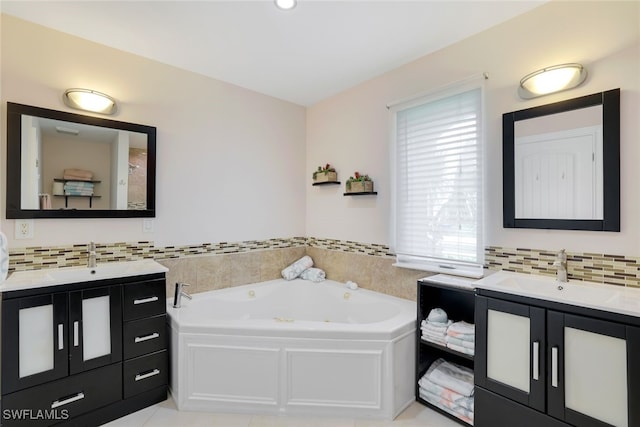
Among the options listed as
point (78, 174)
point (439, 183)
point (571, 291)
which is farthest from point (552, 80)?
point (78, 174)

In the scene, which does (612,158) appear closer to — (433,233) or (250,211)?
(433,233)

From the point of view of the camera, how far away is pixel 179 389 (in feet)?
6.83

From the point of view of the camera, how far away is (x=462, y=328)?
2004 mm

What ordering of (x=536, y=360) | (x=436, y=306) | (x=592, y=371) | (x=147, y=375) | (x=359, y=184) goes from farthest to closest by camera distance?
(x=359, y=184), (x=436, y=306), (x=147, y=375), (x=536, y=360), (x=592, y=371)

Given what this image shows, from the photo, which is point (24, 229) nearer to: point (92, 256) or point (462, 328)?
point (92, 256)

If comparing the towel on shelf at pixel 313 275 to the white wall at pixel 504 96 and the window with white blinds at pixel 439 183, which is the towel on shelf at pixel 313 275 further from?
the window with white blinds at pixel 439 183

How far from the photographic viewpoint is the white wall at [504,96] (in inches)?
63.8

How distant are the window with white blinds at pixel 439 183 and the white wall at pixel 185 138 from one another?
4.38 feet

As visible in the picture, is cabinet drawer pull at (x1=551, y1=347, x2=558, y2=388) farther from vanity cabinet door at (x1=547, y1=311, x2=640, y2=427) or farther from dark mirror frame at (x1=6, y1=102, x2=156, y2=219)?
dark mirror frame at (x1=6, y1=102, x2=156, y2=219)

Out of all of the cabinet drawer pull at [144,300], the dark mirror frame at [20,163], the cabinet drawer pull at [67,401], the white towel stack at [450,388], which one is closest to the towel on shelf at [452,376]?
the white towel stack at [450,388]

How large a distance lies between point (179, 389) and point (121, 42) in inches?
101

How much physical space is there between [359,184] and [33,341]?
2.52 metres

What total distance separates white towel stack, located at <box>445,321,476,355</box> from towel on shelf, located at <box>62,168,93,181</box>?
9.20 feet

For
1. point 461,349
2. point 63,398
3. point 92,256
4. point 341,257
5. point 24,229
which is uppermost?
point 24,229
